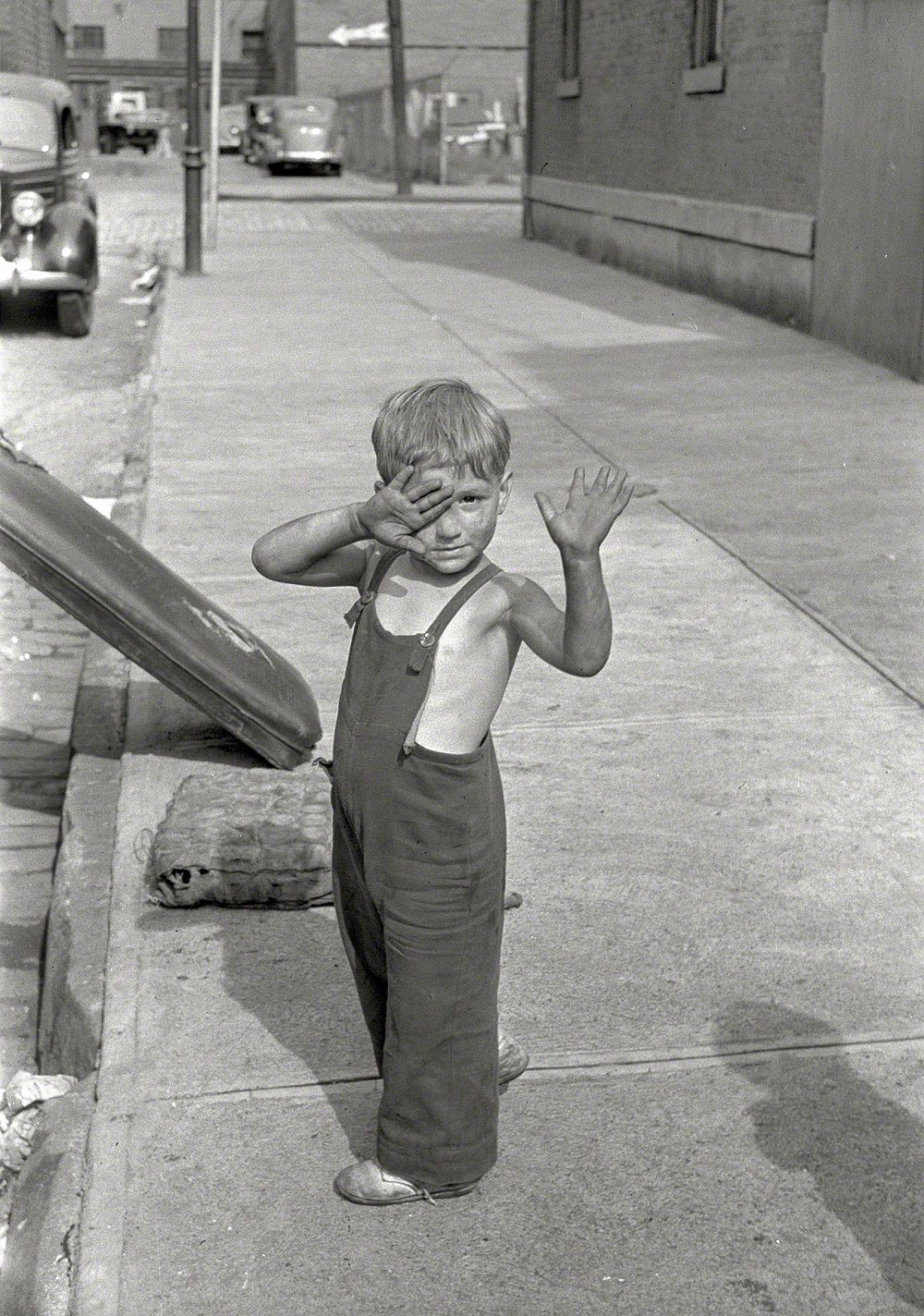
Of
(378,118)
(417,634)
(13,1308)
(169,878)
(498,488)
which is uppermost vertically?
(378,118)

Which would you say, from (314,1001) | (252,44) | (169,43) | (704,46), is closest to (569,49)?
(704,46)

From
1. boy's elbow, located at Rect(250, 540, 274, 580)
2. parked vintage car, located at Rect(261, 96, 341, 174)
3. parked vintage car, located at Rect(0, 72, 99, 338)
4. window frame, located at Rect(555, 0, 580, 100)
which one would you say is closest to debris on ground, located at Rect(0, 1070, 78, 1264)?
boy's elbow, located at Rect(250, 540, 274, 580)

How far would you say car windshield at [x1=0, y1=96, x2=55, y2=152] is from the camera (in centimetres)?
1532

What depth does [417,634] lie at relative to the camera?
2629 mm

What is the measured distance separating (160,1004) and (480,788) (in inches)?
41.9

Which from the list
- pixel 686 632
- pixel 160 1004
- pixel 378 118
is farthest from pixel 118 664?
pixel 378 118

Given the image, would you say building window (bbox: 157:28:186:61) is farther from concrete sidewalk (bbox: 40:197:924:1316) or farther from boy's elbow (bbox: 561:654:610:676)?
boy's elbow (bbox: 561:654:610:676)

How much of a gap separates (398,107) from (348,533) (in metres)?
37.1

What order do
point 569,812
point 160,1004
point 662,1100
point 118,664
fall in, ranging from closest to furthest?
point 662,1100 → point 160,1004 → point 569,812 → point 118,664

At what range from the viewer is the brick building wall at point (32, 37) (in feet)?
112

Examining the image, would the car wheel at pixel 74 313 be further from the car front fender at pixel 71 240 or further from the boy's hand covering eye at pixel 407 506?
the boy's hand covering eye at pixel 407 506

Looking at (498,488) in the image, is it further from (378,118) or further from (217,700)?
(378,118)

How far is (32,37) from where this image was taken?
128 ft

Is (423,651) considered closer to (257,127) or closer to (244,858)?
(244,858)
